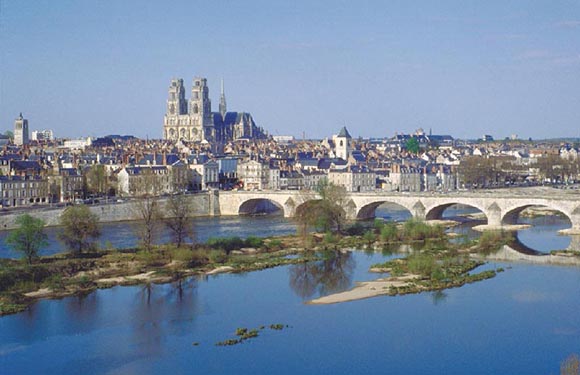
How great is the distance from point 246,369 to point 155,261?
1175 cm

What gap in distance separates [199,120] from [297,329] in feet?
258

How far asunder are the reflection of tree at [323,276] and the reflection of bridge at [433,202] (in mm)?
10324

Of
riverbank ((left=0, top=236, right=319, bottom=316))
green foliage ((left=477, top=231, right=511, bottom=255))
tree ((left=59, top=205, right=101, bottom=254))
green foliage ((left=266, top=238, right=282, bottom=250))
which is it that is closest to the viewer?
riverbank ((left=0, top=236, right=319, bottom=316))

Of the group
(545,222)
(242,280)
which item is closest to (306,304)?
(242,280)

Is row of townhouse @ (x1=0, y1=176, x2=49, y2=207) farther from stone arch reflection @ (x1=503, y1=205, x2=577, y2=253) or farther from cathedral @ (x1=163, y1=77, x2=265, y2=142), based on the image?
cathedral @ (x1=163, y1=77, x2=265, y2=142)

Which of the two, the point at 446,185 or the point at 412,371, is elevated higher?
the point at 446,185

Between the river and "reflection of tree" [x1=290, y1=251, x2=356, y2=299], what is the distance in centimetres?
9

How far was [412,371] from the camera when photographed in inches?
739

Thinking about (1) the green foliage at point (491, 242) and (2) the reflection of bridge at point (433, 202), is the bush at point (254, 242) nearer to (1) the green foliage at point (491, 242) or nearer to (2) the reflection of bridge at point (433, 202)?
(2) the reflection of bridge at point (433, 202)

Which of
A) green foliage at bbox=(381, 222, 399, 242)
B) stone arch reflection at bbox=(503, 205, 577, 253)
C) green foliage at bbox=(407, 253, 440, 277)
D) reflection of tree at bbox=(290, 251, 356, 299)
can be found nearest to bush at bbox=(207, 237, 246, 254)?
reflection of tree at bbox=(290, 251, 356, 299)

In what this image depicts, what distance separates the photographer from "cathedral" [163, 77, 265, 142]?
9956 cm

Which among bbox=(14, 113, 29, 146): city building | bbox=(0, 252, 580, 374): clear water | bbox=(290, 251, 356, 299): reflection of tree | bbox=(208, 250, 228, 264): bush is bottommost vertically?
bbox=(0, 252, 580, 374): clear water

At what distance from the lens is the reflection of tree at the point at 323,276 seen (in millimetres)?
26781

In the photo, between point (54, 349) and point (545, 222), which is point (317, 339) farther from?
point (545, 222)
